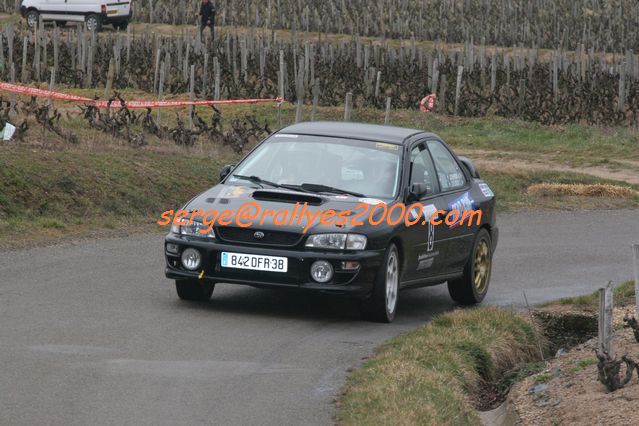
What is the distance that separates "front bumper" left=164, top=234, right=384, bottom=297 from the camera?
38.2 feet

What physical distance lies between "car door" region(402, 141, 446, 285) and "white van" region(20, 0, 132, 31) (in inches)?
Result: 1665

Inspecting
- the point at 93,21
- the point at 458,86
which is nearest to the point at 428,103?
the point at 458,86

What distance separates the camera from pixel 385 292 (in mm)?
11922

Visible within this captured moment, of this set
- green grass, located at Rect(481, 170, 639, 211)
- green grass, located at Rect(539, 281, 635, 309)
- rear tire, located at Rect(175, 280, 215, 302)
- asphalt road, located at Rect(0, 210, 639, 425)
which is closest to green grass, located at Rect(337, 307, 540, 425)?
asphalt road, located at Rect(0, 210, 639, 425)

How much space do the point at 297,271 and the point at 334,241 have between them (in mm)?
371

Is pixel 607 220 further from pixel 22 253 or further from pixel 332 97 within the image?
pixel 332 97

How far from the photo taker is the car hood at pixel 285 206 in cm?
1169

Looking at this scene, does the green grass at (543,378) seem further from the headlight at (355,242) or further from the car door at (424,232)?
the car door at (424,232)

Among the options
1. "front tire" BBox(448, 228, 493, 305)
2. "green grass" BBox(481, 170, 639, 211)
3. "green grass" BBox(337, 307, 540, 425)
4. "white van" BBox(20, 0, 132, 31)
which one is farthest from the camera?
"white van" BBox(20, 0, 132, 31)

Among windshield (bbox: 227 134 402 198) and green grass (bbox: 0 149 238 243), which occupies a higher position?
windshield (bbox: 227 134 402 198)

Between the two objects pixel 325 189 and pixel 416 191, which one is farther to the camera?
pixel 416 191

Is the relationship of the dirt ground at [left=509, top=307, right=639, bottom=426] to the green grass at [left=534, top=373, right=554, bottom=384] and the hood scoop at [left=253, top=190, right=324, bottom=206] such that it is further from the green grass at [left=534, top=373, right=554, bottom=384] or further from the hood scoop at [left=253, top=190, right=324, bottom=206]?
the hood scoop at [left=253, top=190, right=324, bottom=206]

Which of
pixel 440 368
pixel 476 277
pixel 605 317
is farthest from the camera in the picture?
pixel 476 277

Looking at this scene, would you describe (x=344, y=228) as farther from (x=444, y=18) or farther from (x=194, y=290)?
(x=444, y=18)
